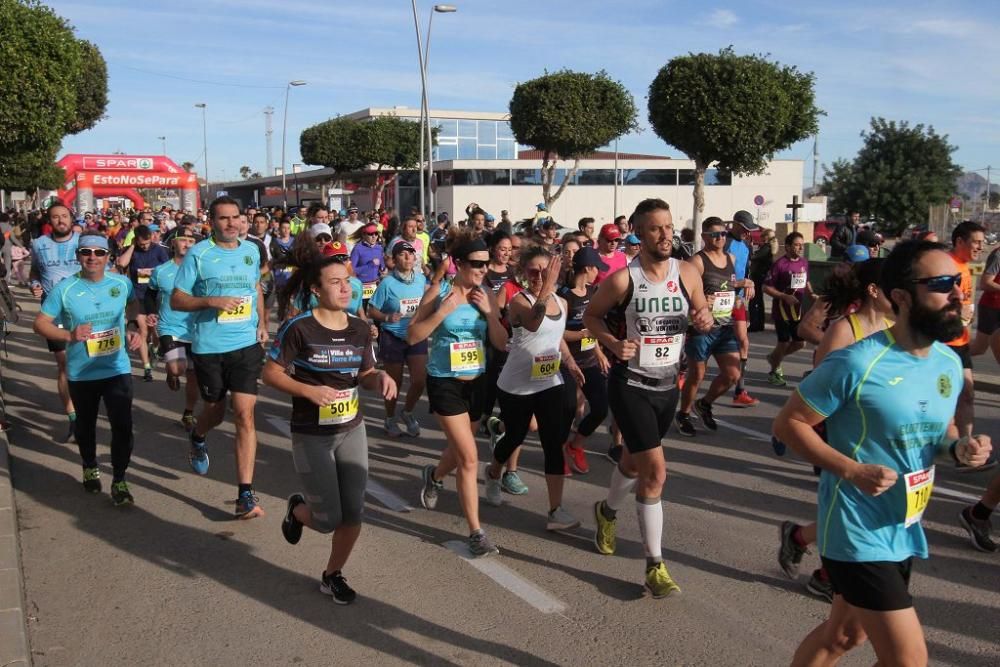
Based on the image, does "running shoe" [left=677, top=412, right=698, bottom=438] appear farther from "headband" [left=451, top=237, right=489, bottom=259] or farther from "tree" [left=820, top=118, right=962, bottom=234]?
"tree" [left=820, top=118, right=962, bottom=234]

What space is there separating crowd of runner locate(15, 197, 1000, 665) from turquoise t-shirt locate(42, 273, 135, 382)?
0.01 metres

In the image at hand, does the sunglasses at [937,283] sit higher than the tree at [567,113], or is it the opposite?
the tree at [567,113]

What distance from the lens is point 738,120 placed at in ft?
99.2

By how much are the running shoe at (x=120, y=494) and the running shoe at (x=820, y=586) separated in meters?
4.29

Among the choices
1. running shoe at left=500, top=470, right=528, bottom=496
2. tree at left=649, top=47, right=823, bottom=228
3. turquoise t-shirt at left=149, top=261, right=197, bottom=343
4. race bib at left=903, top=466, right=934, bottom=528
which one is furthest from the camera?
tree at left=649, top=47, right=823, bottom=228

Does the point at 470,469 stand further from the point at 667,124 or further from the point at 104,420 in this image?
the point at 667,124

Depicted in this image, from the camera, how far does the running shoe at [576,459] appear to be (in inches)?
272

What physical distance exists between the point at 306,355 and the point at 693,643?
222 centimetres

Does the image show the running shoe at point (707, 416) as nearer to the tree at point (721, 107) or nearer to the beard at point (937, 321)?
the beard at point (937, 321)

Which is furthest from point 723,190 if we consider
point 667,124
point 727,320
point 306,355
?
point 306,355

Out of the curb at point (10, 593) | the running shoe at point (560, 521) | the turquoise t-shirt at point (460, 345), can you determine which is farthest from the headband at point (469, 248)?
the curb at point (10, 593)

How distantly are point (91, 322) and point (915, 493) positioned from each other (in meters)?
5.17

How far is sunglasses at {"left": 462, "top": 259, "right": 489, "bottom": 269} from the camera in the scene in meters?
Result: 5.04

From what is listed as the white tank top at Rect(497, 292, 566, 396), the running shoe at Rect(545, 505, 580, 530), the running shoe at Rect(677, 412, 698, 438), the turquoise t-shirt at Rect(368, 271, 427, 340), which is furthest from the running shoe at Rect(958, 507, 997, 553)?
the turquoise t-shirt at Rect(368, 271, 427, 340)
